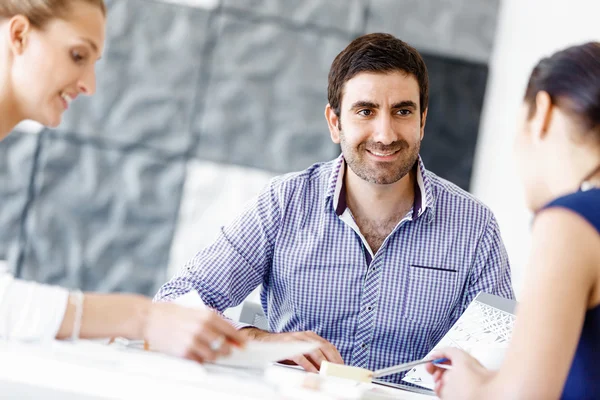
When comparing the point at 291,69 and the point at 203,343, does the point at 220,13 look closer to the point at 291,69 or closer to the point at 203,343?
the point at 291,69

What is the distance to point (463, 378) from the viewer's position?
109cm

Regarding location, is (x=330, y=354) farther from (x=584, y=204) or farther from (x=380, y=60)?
(x=380, y=60)

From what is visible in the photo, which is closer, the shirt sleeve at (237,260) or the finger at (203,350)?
the finger at (203,350)

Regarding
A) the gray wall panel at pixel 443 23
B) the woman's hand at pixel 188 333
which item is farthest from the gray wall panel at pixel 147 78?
the woman's hand at pixel 188 333

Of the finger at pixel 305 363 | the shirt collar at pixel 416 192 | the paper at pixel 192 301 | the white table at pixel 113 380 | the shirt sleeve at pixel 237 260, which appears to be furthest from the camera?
the shirt collar at pixel 416 192

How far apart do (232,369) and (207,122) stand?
7.39 feet

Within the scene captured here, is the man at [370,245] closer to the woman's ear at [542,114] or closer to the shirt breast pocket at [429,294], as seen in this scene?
the shirt breast pocket at [429,294]

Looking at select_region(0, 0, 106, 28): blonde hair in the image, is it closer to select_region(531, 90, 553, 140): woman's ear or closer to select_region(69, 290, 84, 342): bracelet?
select_region(69, 290, 84, 342): bracelet

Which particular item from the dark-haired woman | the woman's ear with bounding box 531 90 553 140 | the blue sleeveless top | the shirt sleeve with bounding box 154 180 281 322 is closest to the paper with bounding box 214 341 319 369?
the dark-haired woman

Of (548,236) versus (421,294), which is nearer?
(548,236)

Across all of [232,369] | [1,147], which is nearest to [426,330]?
[232,369]

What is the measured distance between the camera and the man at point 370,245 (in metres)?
1.92

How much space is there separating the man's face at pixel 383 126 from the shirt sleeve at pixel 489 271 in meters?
0.30

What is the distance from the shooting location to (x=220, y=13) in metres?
3.26
